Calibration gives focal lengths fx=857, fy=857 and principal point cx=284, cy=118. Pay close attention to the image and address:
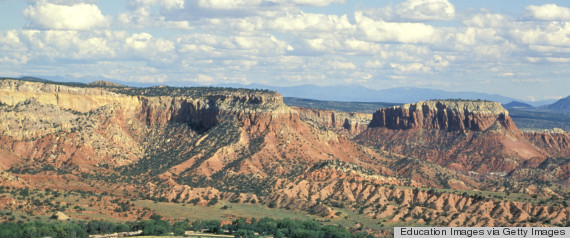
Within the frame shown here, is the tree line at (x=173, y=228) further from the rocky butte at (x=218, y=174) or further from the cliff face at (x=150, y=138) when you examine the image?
the cliff face at (x=150, y=138)

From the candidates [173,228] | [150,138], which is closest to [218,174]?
[150,138]

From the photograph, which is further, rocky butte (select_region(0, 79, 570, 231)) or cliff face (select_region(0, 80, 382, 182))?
cliff face (select_region(0, 80, 382, 182))

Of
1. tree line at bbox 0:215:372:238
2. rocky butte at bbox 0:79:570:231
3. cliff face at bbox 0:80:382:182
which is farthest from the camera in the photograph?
cliff face at bbox 0:80:382:182

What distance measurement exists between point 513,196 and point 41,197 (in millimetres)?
80036

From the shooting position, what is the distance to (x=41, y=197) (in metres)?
137

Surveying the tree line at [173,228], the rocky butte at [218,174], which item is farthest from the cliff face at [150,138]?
the tree line at [173,228]

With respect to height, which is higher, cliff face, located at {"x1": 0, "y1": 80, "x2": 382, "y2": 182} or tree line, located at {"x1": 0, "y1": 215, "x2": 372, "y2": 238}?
cliff face, located at {"x1": 0, "y1": 80, "x2": 382, "y2": 182}

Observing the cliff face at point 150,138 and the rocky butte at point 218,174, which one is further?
the cliff face at point 150,138

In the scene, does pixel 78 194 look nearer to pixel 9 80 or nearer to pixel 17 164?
pixel 17 164

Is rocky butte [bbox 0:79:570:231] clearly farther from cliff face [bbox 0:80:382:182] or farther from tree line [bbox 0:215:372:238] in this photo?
tree line [bbox 0:215:372:238]

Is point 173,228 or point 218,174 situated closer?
point 173,228

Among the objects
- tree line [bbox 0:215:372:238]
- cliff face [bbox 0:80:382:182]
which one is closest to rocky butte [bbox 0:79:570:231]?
cliff face [bbox 0:80:382:182]

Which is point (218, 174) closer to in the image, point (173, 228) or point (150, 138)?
point (150, 138)

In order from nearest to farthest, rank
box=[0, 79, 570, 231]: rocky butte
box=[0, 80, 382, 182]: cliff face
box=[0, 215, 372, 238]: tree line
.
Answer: box=[0, 215, 372, 238]: tree line, box=[0, 79, 570, 231]: rocky butte, box=[0, 80, 382, 182]: cliff face
